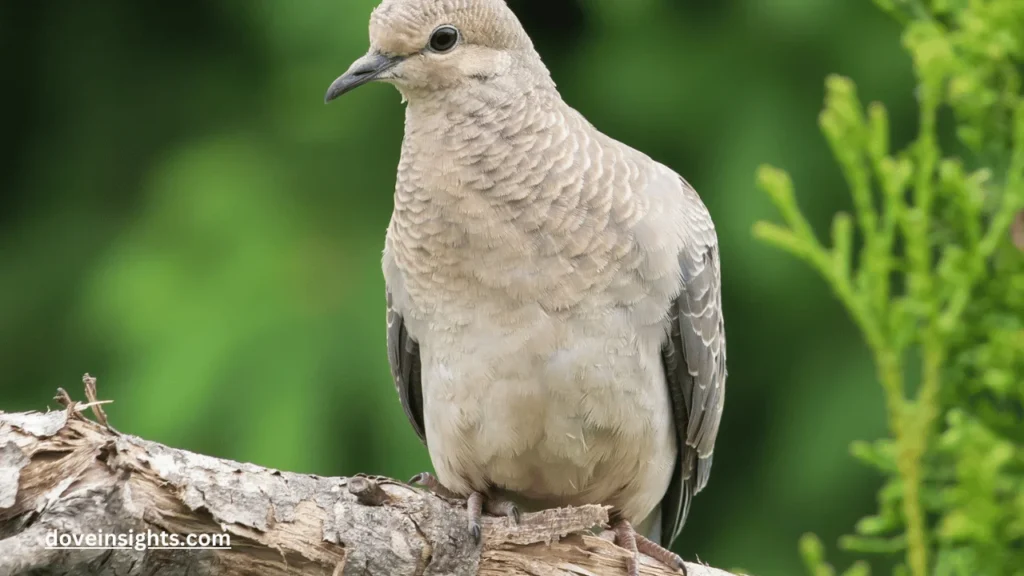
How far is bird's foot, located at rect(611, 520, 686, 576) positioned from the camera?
2170 mm

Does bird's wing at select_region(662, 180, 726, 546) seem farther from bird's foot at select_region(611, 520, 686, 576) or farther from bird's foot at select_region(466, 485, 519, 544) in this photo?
bird's foot at select_region(466, 485, 519, 544)

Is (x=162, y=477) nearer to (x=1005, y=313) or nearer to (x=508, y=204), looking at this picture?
(x=508, y=204)

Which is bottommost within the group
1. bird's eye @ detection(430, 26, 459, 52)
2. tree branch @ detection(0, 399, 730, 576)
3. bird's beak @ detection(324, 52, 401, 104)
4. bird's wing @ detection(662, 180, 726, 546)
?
tree branch @ detection(0, 399, 730, 576)

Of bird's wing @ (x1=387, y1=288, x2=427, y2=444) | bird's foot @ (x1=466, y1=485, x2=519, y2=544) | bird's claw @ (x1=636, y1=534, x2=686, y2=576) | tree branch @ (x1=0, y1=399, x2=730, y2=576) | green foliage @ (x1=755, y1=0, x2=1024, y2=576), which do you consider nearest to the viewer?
tree branch @ (x1=0, y1=399, x2=730, y2=576)

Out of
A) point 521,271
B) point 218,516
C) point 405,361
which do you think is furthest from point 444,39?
point 218,516

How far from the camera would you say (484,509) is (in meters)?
2.45

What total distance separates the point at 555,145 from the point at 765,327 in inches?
67.1

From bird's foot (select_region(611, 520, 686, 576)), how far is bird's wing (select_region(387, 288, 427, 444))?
0.57m

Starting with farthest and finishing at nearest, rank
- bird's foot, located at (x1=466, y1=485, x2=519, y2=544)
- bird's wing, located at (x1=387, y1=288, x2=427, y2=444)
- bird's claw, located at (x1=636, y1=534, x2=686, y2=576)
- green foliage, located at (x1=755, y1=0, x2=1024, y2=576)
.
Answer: bird's wing, located at (x1=387, y1=288, x2=427, y2=444) < green foliage, located at (x1=755, y1=0, x2=1024, y2=576) < bird's claw, located at (x1=636, y1=534, x2=686, y2=576) < bird's foot, located at (x1=466, y1=485, x2=519, y2=544)

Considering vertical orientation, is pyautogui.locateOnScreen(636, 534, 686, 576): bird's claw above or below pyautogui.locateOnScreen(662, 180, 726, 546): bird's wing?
below

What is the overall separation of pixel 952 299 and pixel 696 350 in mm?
540

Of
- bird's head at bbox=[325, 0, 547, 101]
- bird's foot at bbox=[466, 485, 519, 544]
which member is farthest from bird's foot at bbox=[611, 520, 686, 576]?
bird's head at bbox=[325, 0, 547, 101]

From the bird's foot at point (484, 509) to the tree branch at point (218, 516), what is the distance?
0.08 feet

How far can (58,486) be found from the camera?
164 centimetres
